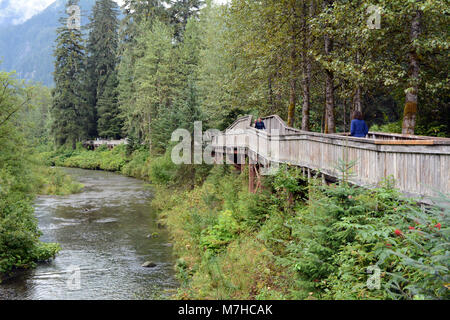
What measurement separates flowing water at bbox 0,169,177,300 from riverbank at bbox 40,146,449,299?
1122mm

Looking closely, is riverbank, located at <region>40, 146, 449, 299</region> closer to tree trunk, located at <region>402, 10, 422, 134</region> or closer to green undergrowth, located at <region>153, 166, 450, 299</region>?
green undergrowth, located at <region>153, 166, 450, 299</region>

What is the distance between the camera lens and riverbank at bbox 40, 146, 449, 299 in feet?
20.5

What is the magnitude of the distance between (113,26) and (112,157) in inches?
1136

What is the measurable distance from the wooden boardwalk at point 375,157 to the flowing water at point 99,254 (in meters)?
6.55

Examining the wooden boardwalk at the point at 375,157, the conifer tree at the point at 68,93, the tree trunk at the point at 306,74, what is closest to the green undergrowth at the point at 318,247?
the wooden boardwalk at the point at 375,157

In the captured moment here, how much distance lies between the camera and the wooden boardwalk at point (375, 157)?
7.09 m

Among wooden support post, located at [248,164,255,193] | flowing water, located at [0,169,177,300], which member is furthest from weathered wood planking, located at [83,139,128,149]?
wooden support post, located at [248,164,255,193]

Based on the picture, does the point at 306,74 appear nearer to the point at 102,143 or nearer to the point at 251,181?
the point at 251,181

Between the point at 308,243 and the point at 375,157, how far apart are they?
2.45 metres

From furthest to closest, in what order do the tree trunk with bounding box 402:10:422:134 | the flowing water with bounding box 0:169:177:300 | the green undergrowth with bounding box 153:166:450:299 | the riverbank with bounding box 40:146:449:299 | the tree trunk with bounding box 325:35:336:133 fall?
the tree trunk with bounding box 325:35:336:133 → the flowing water with bounding box 0:169:177:300 → the tree trunk with bounding box 402:10:422:134 → the riverbank with bounding box 40:146:449:299 → the green undergrowth with bounding box 153:166:450:299

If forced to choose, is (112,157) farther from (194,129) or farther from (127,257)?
(127,257)

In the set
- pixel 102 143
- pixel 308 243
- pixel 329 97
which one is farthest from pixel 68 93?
pixel 308 243

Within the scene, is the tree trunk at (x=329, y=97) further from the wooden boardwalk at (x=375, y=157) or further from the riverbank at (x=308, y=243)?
the riverbank at (x=308, y=243)
